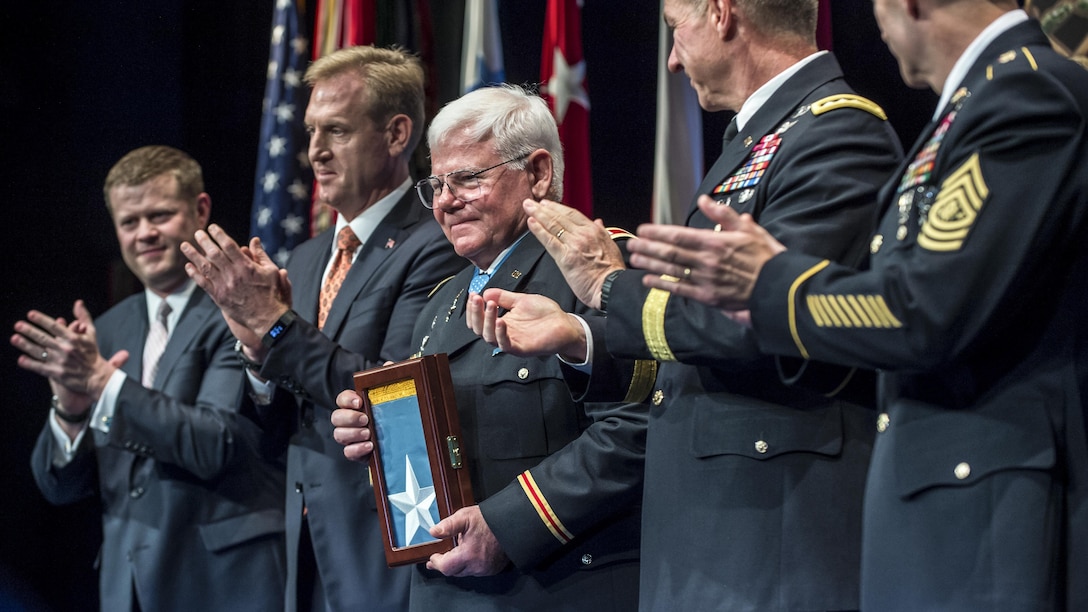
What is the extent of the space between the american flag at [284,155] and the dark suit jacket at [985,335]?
136 inches

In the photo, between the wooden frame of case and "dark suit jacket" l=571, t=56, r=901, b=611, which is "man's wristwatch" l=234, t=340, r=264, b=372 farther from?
"dark suit jacket" l=571, t=56, r=901, b=611

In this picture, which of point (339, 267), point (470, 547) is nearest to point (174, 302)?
point (339, 267)

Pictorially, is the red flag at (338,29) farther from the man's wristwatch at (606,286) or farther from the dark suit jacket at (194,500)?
the man's wristwatch at (606,286)

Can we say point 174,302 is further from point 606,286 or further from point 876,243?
point 876,243

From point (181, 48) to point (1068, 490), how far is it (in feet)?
14.8

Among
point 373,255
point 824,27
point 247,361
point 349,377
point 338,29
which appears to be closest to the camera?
point 349,377

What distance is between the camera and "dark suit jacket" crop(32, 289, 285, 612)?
3.52m

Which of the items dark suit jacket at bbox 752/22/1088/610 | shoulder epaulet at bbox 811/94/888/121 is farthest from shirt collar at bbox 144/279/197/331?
dark suit jacket at bbox 752/22/1088/610

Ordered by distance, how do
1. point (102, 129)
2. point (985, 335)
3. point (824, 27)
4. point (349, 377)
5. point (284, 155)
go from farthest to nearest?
point (102, 129), point (284, 155), point (824, 27), point (349, 377), point (985, 335)

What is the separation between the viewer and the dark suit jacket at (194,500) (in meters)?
3.52

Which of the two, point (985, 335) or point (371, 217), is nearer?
point (985, 335)

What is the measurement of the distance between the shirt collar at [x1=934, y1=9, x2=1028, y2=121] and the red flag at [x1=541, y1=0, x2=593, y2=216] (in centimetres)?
252

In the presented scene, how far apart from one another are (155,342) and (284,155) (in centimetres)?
113

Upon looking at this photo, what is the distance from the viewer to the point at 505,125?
2721mm
